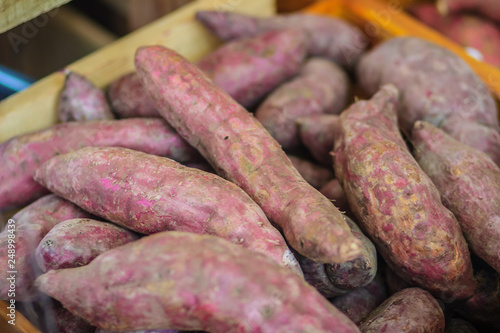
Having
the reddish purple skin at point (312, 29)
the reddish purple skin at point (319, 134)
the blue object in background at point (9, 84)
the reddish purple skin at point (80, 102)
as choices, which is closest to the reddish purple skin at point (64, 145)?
the reddish purple skin at point (80, 102)

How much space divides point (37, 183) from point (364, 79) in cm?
118

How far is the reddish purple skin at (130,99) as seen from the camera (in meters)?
1.44

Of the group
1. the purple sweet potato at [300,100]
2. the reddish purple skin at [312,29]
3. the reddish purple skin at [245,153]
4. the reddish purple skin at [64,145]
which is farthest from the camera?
the reddish purple skin at [312,29]

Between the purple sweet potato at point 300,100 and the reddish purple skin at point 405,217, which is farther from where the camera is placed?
the purple sweet potato at point 300,100

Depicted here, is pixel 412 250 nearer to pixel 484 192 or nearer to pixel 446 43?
pixel 484 192

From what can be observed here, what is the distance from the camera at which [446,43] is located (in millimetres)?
1788

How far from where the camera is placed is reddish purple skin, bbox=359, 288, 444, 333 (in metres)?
0.95

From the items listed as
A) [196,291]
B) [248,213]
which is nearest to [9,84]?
[248,213]

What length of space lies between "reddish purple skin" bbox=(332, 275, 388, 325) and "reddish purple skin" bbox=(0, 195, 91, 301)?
2.20ft

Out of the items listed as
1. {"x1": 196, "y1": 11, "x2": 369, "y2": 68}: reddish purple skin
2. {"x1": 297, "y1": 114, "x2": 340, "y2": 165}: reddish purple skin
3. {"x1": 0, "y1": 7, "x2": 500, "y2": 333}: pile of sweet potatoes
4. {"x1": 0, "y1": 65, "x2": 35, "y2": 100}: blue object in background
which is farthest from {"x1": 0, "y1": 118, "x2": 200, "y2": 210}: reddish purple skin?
{"x1": 196, "y1": 11, "x2": 369, "y2": 68}: reddish purple skin

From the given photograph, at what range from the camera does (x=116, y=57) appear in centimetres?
163

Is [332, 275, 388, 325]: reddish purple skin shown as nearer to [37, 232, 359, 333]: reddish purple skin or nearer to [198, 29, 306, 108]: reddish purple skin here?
[37, 232, 359, 333]: reddish purple skin

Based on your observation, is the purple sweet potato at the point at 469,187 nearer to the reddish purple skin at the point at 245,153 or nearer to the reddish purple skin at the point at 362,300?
the reddish purple skin at the point at 362,300

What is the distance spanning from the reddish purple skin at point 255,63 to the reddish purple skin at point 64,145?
1.06ft
